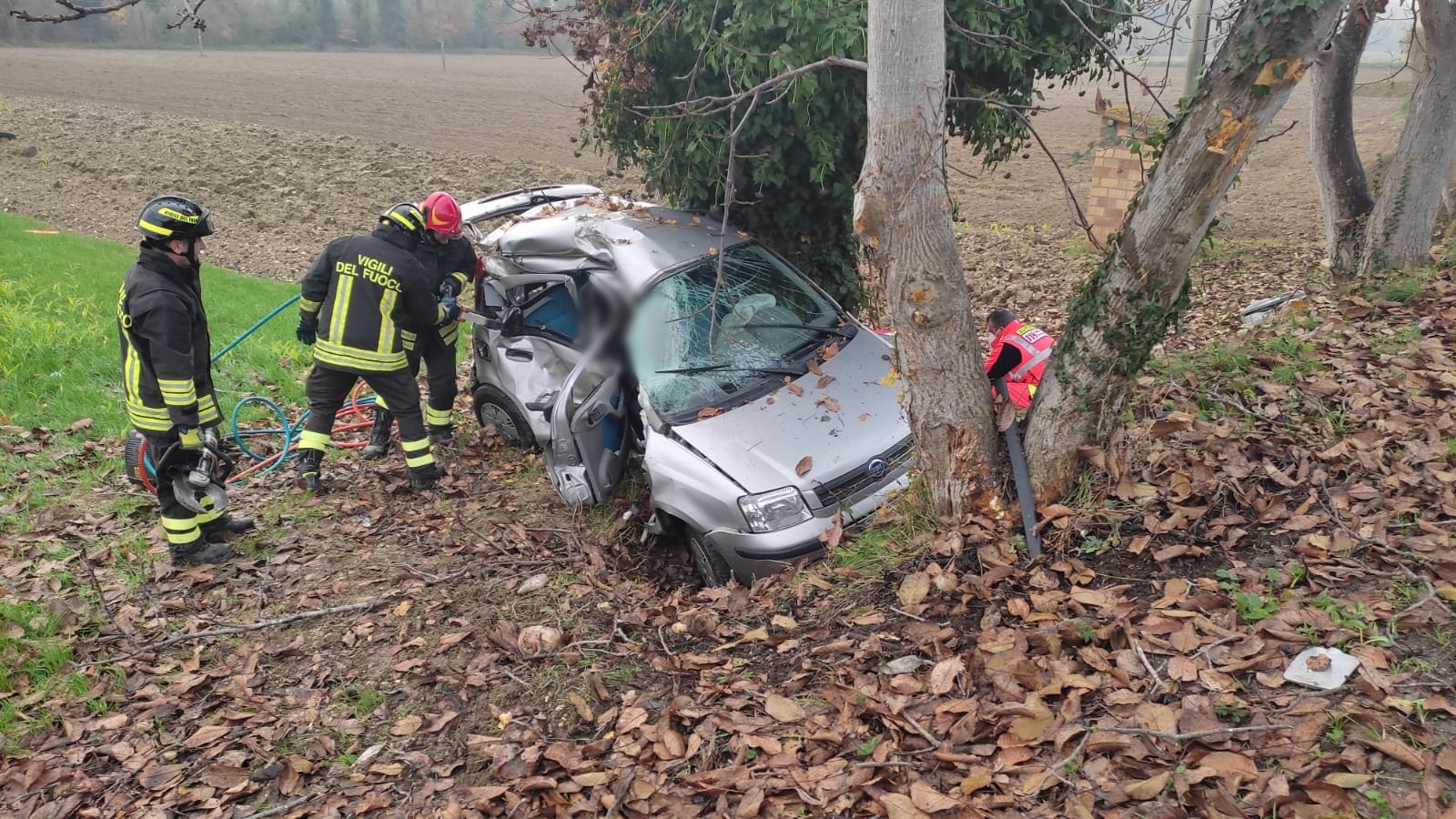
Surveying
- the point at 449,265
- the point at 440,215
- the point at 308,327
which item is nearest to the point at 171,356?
the point at 308,327

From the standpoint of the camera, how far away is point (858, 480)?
4508mm

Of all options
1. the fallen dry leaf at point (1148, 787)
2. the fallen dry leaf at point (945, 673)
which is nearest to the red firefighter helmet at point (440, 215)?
the fallen dry leaf at point (945, 673)

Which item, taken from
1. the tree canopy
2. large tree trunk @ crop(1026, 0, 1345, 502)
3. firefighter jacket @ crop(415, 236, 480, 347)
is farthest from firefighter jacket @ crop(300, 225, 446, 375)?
large tree trunk @ crop(1026, 0, 1345, 502)

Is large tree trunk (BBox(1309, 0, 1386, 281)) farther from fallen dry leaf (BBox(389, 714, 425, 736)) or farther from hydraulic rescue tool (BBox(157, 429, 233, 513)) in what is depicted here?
hydraulic rescue tool (BBox(157, 429, 233, 513))

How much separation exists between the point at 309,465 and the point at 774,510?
3.61 meters

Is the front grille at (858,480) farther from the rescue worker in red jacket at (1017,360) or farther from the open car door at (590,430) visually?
the open car door at (590,430)

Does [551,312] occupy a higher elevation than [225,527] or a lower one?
higher

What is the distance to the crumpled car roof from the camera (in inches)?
233

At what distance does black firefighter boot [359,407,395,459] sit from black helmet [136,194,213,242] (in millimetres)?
2155

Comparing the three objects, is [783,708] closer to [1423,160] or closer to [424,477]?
[424,477]

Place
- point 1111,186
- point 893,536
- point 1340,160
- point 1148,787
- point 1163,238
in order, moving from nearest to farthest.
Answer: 1. point 1148,787
2. point 1163,238
3. point 893,536
4. point 1340,160
5. point 1111,186

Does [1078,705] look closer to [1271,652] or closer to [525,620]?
[1271,652]

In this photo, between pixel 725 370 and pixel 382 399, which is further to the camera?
pixel 382 399

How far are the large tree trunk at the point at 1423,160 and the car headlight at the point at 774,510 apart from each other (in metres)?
5.12
